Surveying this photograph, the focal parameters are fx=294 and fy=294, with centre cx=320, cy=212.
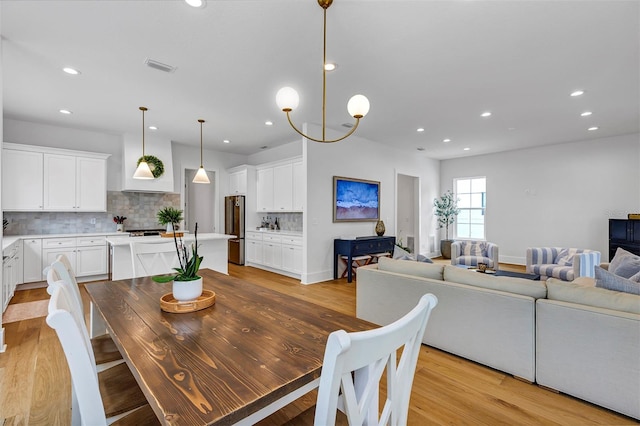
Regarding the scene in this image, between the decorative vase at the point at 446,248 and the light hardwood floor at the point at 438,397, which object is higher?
the decorative vase at the point at 446,248

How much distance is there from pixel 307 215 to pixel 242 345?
4009 mm

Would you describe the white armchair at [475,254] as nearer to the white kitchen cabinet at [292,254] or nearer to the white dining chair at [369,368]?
the white kitchen cabinet at [292,254]

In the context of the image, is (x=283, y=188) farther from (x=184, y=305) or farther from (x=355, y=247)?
(x=184, y=305)

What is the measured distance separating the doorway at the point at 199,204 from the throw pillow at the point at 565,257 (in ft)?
23.7

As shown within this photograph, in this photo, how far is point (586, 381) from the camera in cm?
188

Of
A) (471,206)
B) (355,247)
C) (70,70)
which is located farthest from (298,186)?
(471,206)

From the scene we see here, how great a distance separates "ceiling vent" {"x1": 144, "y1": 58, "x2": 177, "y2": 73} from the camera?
116 inches

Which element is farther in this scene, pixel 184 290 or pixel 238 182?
pixel 238 182

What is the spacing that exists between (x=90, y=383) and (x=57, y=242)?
5334 mm

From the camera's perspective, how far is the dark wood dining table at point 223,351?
0.80m

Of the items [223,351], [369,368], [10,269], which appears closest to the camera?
[369,368]

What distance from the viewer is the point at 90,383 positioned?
856 millimetres

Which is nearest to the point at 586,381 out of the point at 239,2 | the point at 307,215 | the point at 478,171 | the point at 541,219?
the point at 239,2

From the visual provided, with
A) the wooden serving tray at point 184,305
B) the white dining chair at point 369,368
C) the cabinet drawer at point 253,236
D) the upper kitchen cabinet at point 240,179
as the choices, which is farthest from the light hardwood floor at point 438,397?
the upper kitchen cabinet at point 240,179
